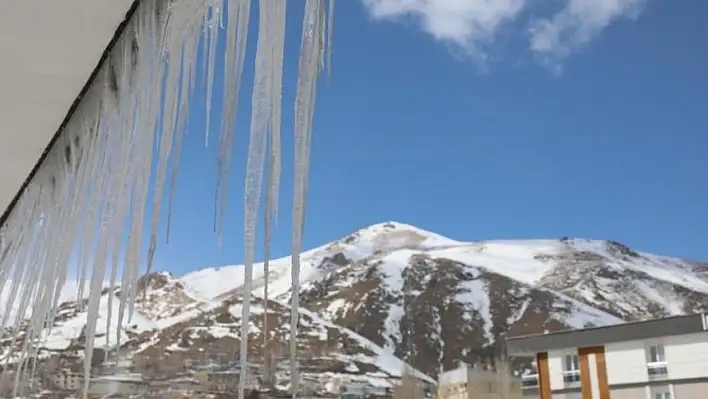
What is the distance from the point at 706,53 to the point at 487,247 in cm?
4805

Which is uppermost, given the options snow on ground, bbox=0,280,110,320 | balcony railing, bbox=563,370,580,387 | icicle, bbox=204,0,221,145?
balcony railing, bbox=563,370,580,387

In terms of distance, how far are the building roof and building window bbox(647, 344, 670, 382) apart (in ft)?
2.10

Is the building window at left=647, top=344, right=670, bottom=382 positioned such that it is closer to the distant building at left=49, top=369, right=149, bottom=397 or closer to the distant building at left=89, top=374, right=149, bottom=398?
the distant building at left=89, top=374, right=149, bottom=398

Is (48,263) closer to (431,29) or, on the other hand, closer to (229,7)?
(229,7)

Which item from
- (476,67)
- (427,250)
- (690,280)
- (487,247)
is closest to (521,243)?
(487,247)

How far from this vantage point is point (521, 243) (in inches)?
3413

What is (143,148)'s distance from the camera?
705mm

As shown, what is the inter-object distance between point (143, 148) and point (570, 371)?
12605 millimetres

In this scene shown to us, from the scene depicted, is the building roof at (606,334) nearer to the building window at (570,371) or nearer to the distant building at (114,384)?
the building window at (570,371)

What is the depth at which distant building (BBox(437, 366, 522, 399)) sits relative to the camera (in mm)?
22969

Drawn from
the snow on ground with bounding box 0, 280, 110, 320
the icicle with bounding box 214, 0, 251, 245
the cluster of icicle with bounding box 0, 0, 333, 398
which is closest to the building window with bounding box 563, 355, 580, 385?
the snow on ground with bounding box 0, 280, 110, 320

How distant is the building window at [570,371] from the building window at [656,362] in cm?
150

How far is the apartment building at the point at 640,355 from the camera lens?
8.98m

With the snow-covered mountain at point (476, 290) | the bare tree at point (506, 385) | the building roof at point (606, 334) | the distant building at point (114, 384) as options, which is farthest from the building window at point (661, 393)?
the snow-covered mountain at point (476, 290)
